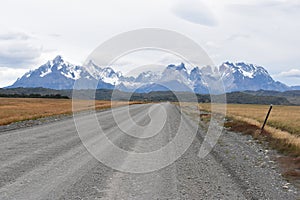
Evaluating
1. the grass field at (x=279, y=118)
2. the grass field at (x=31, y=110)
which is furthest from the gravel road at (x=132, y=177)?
the grass field at (x=31, y=110)

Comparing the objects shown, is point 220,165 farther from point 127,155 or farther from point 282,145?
point 282,145

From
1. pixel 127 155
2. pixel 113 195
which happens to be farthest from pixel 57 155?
pixel 113 195

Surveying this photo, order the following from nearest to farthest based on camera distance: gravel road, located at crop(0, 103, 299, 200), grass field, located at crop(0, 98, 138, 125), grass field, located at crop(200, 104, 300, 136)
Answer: gravel road, located at crop(0, 103, 299, 200)
grass field, located at crop(200, 104, 300, 136)
grass field, located at crop(0, 98, 138, 125)

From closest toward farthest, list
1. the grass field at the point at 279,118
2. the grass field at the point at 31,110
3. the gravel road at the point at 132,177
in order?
1. the gravel road at the point at 132,177
2. the grass field at the point at 279,118
3. the grass field at the point at 31,110

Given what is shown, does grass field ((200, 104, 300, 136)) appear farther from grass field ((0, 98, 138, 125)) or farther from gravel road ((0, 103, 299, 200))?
grass field ((0, 98, 138, 125))

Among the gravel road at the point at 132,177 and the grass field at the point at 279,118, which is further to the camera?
the grass field at the point at 279,118

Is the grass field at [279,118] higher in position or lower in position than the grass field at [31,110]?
higher

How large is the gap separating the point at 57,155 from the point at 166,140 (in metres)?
6.21

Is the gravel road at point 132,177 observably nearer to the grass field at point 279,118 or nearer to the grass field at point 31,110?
the grass field at point 279,118

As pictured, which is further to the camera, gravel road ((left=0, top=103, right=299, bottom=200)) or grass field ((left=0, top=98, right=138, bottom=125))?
grass field ((left=0, top=98, right=138, bottom=125))

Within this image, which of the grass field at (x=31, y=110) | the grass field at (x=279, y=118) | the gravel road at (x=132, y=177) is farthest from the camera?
the grass field at (x=31, y=110)

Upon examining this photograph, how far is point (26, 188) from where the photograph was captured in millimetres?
7566

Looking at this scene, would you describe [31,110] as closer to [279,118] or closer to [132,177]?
[279,118]

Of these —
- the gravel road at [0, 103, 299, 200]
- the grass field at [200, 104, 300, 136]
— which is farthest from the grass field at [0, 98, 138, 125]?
the grass field at [200, 104, 300, 136]
